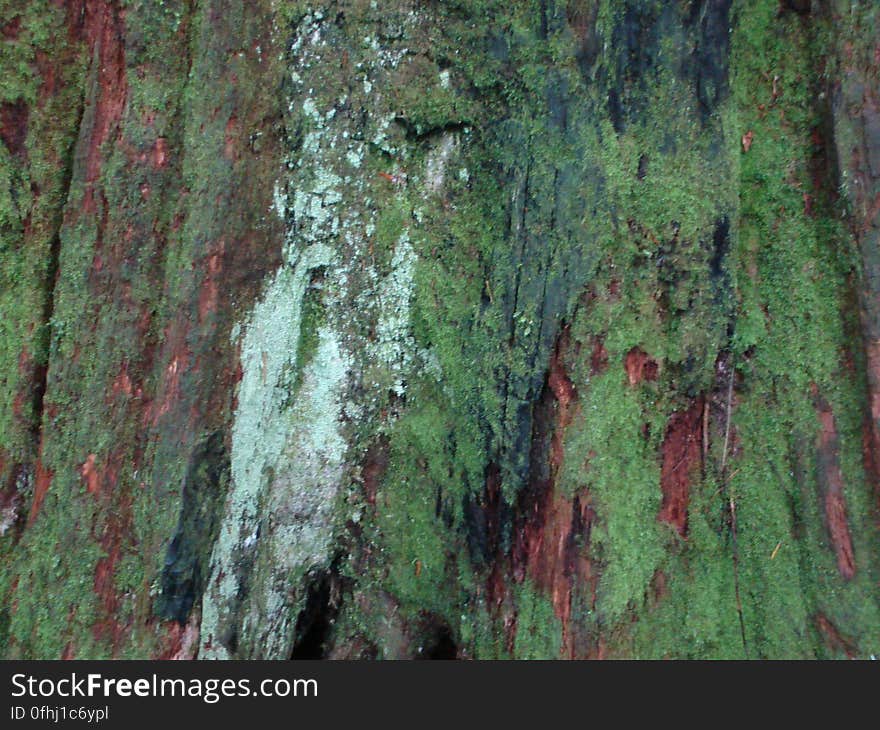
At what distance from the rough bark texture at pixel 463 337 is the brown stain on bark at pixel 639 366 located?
0.04ft

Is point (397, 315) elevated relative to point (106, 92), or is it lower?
lower

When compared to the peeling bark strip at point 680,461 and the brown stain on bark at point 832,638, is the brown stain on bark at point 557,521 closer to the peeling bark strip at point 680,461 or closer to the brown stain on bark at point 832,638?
the peeling bark strip at point 680,461

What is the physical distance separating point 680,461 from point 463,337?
760mm

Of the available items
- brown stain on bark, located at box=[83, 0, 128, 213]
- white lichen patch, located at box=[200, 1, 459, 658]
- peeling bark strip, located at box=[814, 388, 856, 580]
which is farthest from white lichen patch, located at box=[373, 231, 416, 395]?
peeling bark strip, located at box=[814, 388, 856, 580]

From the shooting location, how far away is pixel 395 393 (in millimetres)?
2309

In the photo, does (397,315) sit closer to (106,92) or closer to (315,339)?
(315,339)

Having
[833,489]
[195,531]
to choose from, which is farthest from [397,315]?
[833,489]

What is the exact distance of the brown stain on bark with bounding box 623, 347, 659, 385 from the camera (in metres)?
2.11

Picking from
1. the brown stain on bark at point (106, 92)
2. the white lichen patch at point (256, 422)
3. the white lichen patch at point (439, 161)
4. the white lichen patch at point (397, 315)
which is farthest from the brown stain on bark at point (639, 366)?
the brown stain on bark at point (106, 92)

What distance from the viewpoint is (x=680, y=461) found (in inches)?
85.5

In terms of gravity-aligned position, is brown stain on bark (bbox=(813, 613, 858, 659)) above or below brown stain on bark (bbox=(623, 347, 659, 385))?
below

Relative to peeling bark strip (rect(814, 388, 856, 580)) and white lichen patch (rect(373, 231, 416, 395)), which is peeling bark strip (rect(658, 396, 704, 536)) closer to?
peeling bark strip (rect(814, 388, 856, 580))

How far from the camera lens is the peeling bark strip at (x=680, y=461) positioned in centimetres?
215
